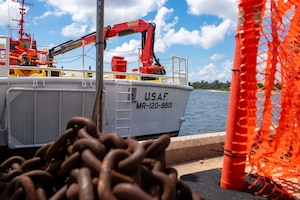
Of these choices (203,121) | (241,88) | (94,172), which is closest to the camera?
(94,172)

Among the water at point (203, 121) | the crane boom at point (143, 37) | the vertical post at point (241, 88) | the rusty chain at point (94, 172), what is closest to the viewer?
the rusty chain at point (94, 172)

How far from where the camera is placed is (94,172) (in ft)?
4.87

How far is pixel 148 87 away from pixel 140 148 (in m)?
8.04

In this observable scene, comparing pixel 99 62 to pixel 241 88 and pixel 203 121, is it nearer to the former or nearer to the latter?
pixel 241 88

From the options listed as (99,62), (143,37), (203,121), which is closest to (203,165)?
(99,62)

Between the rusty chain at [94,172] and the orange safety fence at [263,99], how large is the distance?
144 cm

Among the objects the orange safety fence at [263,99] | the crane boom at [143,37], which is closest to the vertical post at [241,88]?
the orange safety fence at [263,99]

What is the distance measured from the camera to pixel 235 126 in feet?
9.99

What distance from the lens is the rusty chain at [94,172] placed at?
138cm

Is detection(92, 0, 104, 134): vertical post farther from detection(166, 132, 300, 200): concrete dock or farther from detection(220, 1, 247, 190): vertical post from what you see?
detection(220, 1, 247, 190): vertical post

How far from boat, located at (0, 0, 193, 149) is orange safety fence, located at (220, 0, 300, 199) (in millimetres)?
2851

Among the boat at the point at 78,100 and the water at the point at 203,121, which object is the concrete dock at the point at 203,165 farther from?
the water at the point at 203,121

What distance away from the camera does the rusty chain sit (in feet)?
4.53

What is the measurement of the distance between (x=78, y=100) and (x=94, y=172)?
22.7 feet
